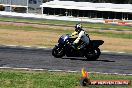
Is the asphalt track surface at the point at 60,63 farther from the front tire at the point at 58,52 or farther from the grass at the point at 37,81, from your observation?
the grass at the point at 37,81

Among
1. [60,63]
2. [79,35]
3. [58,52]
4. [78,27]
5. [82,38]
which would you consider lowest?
[60,63]

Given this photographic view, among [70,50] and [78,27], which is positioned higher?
[78,27]

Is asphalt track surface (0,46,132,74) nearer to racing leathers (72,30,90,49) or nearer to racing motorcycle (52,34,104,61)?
racing motorcycle (52,34,104,61)

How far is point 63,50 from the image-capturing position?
21.5 metres

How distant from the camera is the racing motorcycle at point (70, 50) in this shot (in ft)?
70.0

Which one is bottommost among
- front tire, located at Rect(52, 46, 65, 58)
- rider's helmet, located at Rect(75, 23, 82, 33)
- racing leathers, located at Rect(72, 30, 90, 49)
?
A: front tire, located at Rect(52, 46, 65, 58)

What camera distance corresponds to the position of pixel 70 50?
70.5 ft

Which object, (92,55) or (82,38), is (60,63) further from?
(92,55)

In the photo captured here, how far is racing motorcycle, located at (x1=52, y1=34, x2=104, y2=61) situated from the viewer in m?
21.3

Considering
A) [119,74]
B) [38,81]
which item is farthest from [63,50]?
[38,81]

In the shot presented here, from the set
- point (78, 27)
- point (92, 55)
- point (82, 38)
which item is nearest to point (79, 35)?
point (82, 38)

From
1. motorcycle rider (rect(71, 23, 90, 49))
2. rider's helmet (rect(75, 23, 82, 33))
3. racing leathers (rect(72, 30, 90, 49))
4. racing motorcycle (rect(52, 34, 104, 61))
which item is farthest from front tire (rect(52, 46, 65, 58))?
rider's helmet (rect(75, 23, 82, 33))

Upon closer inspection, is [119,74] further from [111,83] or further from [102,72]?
[111,83]

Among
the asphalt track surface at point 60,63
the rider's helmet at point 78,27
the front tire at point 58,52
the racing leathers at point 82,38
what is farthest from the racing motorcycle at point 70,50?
the rider's helmet at point 78,27
